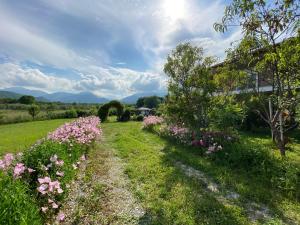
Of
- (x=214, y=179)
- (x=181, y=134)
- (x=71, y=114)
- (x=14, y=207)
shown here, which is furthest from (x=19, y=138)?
(x=71, y=114)

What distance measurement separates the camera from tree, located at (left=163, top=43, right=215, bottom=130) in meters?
11.2

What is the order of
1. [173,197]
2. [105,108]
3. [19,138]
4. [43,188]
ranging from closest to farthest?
[43,188] < [173,197] < [19,138] < [105,108]

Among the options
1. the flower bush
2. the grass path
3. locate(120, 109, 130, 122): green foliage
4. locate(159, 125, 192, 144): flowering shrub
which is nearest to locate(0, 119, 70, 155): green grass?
the flower bush

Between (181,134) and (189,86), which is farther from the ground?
(189,86)

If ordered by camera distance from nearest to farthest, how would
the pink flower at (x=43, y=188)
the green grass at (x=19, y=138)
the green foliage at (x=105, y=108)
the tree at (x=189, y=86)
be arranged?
the pink flower at (x=43, y=188) → the green grass at (x=19, y=138) → the tree at (x=189, y=86) → the green foliage at (x=105, y=108)

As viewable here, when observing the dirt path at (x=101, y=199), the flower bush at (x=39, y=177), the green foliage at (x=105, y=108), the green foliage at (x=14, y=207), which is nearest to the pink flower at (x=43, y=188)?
the flower bush at (x=39, y=177)

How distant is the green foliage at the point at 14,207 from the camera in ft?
7.83

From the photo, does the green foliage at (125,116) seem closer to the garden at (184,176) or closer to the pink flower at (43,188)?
the garden at (184,176)

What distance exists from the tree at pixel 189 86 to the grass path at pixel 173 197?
509cm

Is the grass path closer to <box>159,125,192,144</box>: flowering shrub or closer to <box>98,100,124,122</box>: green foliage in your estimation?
<box>159,125,192,144</box>: flowering shrub

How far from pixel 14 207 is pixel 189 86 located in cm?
1050

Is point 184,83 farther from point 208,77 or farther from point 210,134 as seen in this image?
point 210,134

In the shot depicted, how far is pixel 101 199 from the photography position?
4.30 metres

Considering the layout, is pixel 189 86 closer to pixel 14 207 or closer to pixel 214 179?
pixel 214 179
